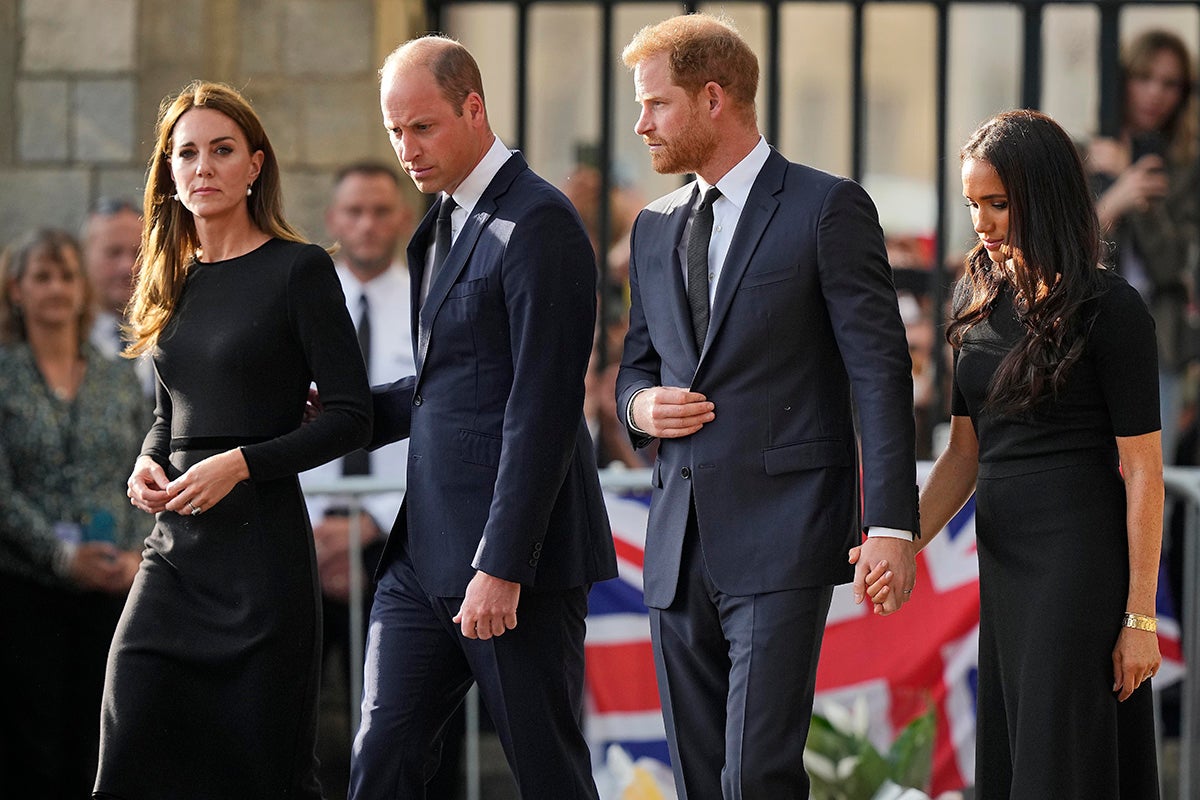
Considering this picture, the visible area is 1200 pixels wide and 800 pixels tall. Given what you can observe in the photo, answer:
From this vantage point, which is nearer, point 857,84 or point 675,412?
point 675,412

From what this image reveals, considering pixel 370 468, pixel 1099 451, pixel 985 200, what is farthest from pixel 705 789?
pixel 370 468

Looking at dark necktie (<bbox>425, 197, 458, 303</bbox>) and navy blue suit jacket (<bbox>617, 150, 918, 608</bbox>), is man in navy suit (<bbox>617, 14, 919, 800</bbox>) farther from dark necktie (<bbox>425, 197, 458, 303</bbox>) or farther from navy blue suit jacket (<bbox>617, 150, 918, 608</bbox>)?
dark necktie (<bbox>425, 197, 458, 303</bbox>)

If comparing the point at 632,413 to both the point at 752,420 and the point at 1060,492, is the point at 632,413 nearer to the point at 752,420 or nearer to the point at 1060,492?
the point at 752,420

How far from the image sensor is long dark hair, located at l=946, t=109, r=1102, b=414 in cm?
360

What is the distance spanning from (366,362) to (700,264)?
2549mm

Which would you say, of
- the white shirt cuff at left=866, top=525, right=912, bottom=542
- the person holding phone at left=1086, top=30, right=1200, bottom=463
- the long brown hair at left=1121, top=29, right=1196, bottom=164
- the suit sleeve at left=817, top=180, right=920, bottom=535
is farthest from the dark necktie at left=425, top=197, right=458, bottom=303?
the long brown hair at left=1121, top=29, right=1196, bottom=164

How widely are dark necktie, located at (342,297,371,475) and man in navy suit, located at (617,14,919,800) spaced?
8.13 ft

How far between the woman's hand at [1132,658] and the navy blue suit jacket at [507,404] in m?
1.07

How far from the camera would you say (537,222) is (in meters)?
3.75

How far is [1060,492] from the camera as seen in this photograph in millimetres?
3605

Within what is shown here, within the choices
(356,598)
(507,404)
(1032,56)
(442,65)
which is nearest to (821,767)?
(356,598)

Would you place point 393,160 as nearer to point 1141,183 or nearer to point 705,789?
point 1141,183

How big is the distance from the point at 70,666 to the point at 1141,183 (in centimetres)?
438

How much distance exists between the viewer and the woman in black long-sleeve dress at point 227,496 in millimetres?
3740
